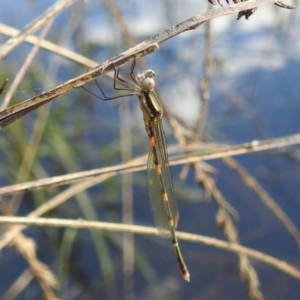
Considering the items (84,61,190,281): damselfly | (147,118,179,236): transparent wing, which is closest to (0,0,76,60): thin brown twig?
(84,61,190,281): damselfly

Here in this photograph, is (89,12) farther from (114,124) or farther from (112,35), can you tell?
(114,124)

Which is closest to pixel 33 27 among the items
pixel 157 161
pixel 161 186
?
pixel 157 161

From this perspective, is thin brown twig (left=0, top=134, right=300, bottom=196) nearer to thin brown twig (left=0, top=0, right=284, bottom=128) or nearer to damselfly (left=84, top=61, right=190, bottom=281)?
damselfly (left=84, top=61, right=190, bottom=281)

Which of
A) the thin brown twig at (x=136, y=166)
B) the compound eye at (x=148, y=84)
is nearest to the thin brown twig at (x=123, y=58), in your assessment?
the thin brown twig at (x=136, y=166)

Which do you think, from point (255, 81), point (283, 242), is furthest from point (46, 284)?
point (255, 81)

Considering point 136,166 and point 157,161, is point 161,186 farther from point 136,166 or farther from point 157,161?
point 136,166

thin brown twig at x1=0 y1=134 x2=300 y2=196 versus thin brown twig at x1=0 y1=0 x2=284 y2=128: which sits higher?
thin brown twig at x1=0 y1=0 x2=284 y2=128

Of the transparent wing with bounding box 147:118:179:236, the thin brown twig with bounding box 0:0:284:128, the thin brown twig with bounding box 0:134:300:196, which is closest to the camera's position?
the thin brown twig with bounding box 0:0:284:128

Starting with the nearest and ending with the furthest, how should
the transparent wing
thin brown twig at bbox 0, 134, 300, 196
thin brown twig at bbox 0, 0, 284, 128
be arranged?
thin brown twig at bbox 0, 0, 284, 128 < thin brown twig at bbox 0, 134, 300, 196 < the transparent wing
